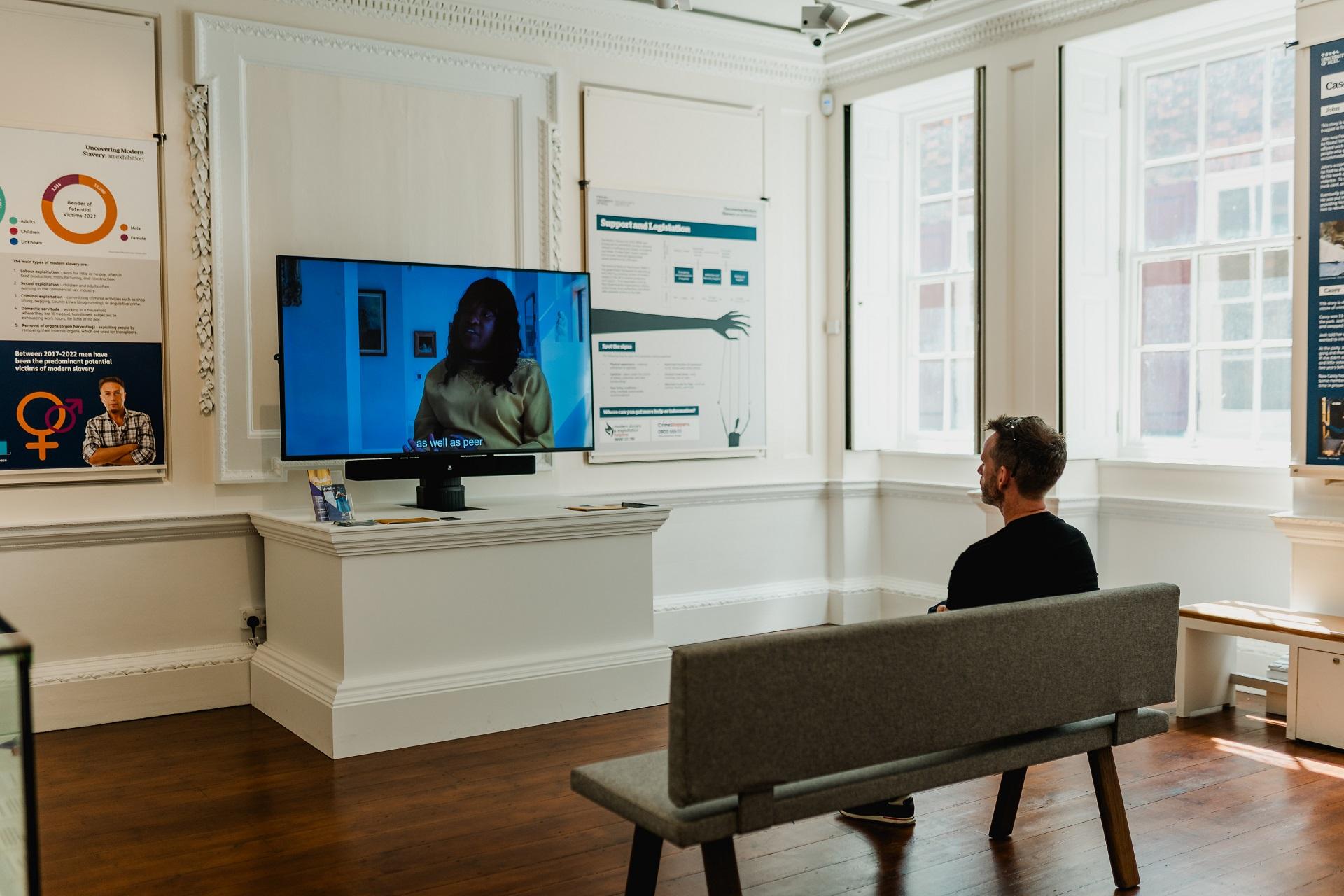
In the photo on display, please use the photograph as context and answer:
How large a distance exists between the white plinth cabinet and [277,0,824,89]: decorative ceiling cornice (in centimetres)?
226

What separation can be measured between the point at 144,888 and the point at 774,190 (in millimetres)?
4637

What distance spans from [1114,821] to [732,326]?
145 inches

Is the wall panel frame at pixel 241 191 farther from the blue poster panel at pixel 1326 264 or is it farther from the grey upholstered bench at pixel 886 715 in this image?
the blue poster panel at pixel 1326 264

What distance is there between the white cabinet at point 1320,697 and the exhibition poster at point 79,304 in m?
4.49

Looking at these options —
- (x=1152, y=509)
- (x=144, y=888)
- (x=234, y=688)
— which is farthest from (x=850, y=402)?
(x=144, y=888)

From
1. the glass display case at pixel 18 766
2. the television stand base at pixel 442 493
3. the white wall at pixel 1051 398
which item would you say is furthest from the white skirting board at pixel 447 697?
the glass display case at pixel 18 766

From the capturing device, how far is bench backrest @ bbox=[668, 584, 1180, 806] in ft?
7.36

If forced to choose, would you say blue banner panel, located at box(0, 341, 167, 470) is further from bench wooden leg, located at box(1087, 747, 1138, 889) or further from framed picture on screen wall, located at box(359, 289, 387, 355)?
bench wooden leg, located at box(1087, 747, 1138, 889)

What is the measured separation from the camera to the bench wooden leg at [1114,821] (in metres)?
2.96

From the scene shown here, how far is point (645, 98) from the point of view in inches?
230

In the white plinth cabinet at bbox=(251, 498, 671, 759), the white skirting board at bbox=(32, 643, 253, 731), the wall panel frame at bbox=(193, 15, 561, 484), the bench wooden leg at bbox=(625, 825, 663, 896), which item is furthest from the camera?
the wall panel frame at bbox=(193, 15, 561, 484)

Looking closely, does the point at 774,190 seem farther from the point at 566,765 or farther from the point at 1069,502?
the point at 566,765

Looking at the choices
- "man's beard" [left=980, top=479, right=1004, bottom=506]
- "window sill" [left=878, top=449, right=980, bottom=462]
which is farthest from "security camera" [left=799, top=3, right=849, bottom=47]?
"man's beard" [left=980, top=479, right=1004, bottom=506]

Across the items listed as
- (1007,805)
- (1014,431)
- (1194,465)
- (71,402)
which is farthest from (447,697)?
(1194,465)
